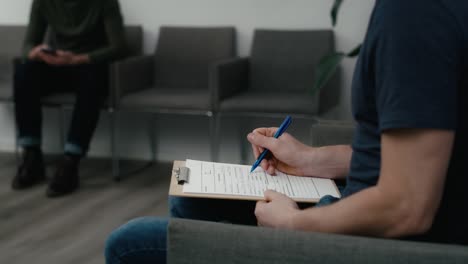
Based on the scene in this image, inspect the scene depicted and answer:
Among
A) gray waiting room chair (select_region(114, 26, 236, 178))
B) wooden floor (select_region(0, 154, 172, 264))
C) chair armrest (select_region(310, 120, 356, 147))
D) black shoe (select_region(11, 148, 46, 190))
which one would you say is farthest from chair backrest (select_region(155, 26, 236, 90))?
chair armrest (select_region(310, 120, 356, 147))

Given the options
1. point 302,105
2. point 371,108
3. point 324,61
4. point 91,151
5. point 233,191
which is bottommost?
point 91,151

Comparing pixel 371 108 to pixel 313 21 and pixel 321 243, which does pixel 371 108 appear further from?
pixel 313 21

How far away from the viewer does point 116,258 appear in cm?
108

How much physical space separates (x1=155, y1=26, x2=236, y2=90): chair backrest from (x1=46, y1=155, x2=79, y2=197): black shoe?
2.36 ft

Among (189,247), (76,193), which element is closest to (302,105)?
(76,193)

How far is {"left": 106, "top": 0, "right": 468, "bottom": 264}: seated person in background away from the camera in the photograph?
802 millimetres

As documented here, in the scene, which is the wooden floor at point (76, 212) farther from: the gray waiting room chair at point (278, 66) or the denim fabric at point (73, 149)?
the gray waiting room chair at point (278, 66)

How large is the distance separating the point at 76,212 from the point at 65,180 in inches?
13.8

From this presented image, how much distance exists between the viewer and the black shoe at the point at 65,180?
3.08m

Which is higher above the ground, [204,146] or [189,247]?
[189,247]

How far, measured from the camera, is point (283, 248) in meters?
0.85

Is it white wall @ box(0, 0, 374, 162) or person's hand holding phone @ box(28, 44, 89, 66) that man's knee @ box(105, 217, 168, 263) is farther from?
white wall @ box(0, 0, 374, 162)

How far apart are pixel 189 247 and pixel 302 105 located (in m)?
2.23

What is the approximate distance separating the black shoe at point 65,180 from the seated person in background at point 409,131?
2.26 m
